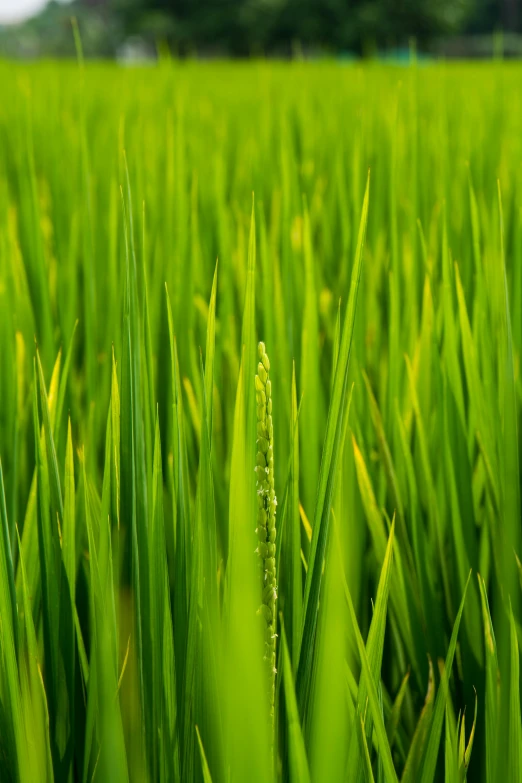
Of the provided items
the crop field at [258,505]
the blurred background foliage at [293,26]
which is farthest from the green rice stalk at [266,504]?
the blurred background foliage at [293,26]

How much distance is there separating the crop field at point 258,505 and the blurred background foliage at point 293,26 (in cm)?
1454

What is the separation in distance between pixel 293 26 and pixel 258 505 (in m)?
19.7

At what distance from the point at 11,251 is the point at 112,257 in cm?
11

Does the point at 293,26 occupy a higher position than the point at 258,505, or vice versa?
the point at 293,26

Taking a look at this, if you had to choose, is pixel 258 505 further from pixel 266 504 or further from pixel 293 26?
pixel 293 26

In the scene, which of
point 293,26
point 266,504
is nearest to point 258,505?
point 266,504

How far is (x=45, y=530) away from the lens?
0.35 m

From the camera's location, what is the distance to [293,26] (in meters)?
18.1

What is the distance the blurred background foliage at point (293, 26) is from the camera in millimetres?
17484

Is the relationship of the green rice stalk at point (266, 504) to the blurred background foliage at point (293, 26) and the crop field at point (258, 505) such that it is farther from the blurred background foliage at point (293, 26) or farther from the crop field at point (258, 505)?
the blurred background foliage at point (293, 26)

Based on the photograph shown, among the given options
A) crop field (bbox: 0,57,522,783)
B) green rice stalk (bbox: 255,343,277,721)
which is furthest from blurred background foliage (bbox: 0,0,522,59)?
green rice stalk (bbox: 255,343,277,721)

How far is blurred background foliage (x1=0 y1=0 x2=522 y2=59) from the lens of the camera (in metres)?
17.5

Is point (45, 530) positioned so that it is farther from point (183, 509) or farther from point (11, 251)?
point (11, 251)

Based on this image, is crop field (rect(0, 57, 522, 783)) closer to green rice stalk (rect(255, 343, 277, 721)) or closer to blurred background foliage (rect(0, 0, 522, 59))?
green rice stalk (rect(255, 343, 277, 721))
